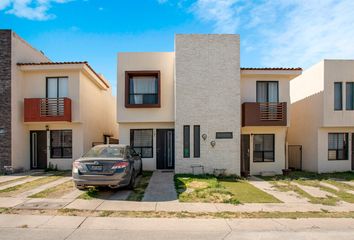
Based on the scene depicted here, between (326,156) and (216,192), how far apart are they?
9.05 metres

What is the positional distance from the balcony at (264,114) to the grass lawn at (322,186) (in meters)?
3.10

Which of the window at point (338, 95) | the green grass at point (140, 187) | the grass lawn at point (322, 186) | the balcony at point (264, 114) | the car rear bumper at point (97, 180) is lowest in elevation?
the grass lawn at point (322, 186)

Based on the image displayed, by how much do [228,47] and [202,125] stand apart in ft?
14.6

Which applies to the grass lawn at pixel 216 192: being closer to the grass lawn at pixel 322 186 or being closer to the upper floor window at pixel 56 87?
the grass lawn at pixel 322 186

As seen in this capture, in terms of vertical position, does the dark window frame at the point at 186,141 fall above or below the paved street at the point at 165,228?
above

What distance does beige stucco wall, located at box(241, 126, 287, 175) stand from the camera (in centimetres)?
1399

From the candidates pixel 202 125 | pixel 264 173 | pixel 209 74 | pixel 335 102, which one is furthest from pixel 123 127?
pixel 335 102

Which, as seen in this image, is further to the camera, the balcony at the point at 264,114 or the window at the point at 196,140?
the balcony at the point at 264,114

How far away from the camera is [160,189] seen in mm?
9164

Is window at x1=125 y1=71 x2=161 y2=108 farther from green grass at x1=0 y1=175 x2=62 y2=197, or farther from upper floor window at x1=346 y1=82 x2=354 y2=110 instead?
upper floor window at x1=346 y1=82 x2=354 y2=110

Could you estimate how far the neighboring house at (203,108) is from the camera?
12.5m

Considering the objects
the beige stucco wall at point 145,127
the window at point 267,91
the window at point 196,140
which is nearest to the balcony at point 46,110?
the beige stucco wall at point 145,127

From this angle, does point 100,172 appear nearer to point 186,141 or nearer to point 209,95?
point 186,141

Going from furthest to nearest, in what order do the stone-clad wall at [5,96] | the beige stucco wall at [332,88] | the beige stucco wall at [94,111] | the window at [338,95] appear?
the beige stucco wall at [94,111] → the window at [338,95] → the beige stucco wall at [332,88] → the stone-clad wall at [5,96]
